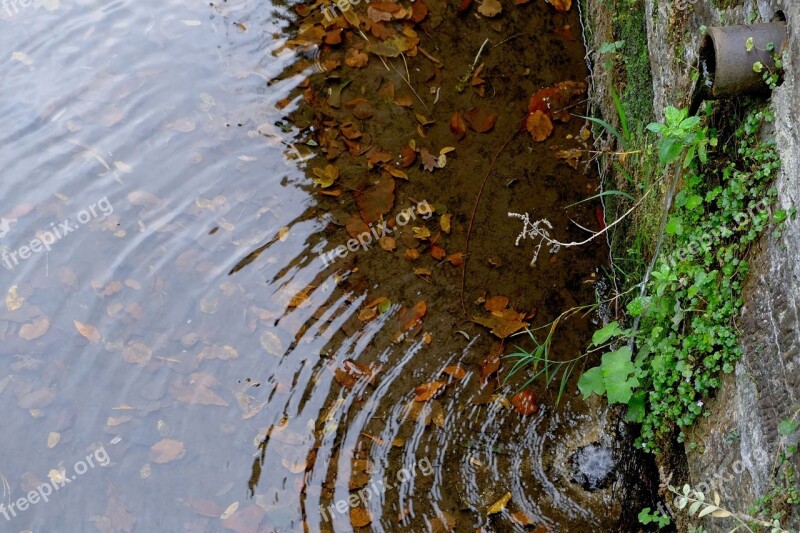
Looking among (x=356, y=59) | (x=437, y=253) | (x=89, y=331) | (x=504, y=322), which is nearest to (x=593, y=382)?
(x=504, y=322)

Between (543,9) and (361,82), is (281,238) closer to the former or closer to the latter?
(361,82)

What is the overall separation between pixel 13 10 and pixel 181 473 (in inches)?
155

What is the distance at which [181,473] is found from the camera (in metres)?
3.23

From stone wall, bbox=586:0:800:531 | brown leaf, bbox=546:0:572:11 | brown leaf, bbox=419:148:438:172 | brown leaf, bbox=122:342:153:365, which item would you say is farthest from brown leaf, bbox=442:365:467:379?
brown leaf, bbox=546:0:572:11

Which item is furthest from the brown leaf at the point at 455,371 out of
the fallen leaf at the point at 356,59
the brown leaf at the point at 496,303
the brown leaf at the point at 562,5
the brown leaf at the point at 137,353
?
the brown leaf at the point at 562,5

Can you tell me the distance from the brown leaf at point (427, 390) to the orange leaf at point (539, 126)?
1.84 meters

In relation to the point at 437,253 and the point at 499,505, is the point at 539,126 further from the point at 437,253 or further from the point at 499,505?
the point at 499,505

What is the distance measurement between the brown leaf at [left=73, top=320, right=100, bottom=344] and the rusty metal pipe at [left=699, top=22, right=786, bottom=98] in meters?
3.30

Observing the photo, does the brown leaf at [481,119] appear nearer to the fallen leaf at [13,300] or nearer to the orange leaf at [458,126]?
the orange leaf at [458,126]

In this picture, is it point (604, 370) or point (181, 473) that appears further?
point (181, 473)

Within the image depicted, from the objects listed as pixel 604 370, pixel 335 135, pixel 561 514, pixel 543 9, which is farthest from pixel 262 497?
pixel 543 9

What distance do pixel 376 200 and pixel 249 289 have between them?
976 mm

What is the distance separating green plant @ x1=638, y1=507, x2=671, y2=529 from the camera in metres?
2.70

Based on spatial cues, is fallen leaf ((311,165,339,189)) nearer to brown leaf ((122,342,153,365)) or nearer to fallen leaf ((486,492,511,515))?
brown leaf ((122,342,153,365))
